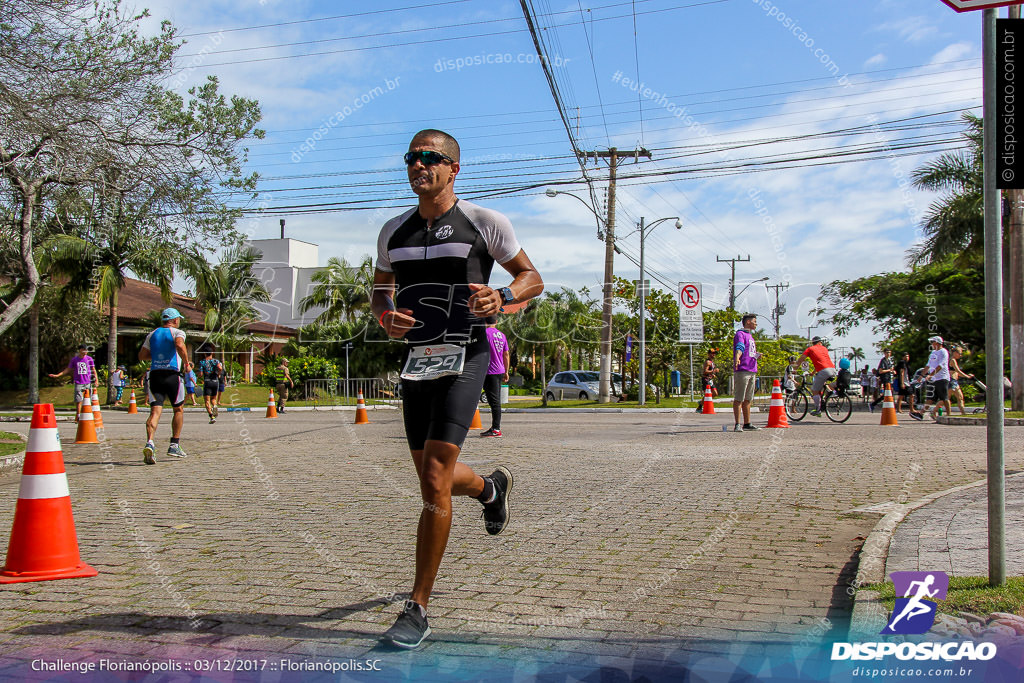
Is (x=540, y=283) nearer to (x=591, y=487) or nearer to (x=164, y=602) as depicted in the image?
(x=164, y=602)

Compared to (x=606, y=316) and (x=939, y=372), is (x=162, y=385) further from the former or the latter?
(x=606, y=316)

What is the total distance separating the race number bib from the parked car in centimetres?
3132

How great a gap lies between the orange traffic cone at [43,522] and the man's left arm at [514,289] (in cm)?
267

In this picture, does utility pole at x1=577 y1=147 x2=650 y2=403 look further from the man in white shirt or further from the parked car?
the man in white shirt

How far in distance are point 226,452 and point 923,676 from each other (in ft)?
31.7

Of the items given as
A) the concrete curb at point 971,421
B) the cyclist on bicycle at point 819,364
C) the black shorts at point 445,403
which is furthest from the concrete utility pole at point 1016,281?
the black shorts at point 445,403

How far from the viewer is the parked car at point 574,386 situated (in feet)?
115

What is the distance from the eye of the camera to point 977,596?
3424mm

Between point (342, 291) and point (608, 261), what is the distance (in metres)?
19.0

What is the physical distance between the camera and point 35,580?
4.33 m

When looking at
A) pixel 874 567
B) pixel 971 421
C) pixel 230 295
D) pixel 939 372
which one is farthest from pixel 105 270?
pixel 874 567

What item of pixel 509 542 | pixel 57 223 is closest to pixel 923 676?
pixel 509 542

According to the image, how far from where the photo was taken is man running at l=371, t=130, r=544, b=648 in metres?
3.50

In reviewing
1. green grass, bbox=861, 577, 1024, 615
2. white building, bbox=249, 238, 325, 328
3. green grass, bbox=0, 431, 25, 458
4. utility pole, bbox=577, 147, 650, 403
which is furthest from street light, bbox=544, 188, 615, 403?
white building, bbox=249, 238, 325, 328
